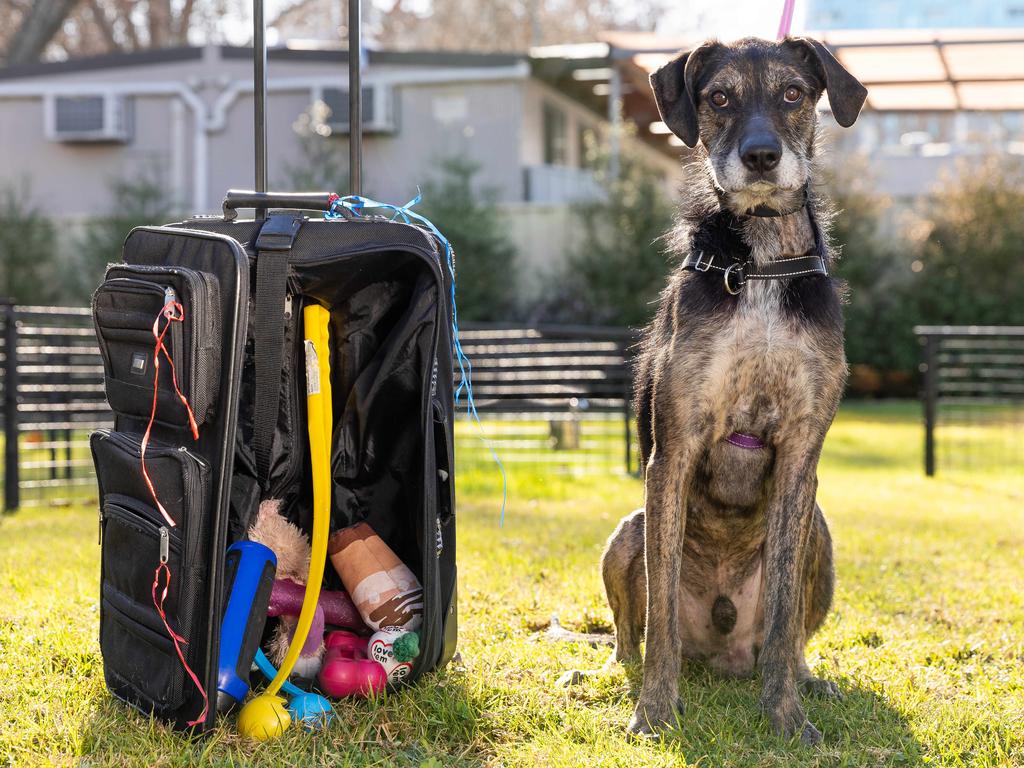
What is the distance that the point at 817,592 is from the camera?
3.61 metres

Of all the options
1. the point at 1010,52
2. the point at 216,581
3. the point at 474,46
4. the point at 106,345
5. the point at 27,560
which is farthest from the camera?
the point at 474,46

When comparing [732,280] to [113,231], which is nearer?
[732,280]

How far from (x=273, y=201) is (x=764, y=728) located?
82.0 inches

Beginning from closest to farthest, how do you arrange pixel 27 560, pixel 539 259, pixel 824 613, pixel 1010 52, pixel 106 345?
pixel 106 345
pixel 824 613
pixel 27 560
pixel 1010 52
pixel 539 259

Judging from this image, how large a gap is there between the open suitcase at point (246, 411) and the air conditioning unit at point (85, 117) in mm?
21335

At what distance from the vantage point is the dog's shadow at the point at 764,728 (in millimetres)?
2922

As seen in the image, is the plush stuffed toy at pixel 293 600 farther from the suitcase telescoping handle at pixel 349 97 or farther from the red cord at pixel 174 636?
the suitcase telescoping handle at pixel 349 97

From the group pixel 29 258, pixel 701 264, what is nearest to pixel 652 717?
pixel 701 264

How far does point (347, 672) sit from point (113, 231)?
19123 mm

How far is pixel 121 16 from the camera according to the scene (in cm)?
3058

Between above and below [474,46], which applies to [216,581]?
below

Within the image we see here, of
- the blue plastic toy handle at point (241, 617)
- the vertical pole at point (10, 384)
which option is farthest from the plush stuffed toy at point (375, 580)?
the vertical pole at point (10, 384)

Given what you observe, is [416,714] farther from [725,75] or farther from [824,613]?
[725,75]

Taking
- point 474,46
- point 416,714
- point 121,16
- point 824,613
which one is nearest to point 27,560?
point 416,714
